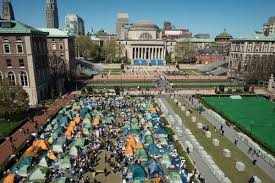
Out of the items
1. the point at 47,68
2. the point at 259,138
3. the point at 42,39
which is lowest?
the point at 259,138

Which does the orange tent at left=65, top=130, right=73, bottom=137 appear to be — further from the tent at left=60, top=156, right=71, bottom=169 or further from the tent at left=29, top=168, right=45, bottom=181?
the tent at left=29, top=168, right=45, bottom=181

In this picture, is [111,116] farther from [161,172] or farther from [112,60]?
[112,60]

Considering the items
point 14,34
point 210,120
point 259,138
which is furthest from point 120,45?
point 259,138

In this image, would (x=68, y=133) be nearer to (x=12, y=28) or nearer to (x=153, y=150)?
(x=153, y=150)

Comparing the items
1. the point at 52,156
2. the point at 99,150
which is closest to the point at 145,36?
the point at 99,150

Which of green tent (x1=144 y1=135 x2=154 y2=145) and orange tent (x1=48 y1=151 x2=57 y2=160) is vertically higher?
green tent (x1=144 y1=135 x2=154 y2=145)


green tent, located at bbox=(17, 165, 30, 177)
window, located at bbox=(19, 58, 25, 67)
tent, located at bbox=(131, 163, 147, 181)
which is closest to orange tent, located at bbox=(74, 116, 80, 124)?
green tent, located at bbox=(17, 165, 30, 177)
